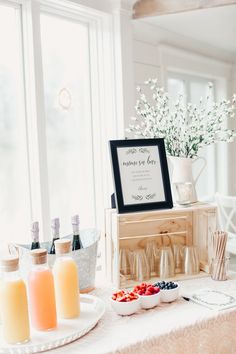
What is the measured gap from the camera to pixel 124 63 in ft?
7.71

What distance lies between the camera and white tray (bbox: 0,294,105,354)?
111 centimetres

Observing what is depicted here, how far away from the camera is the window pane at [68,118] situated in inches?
88.6

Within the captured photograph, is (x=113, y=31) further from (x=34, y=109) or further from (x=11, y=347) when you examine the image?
(x=11, y=347)

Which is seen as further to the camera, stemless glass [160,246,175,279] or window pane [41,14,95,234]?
window pane [41,14,95,234]

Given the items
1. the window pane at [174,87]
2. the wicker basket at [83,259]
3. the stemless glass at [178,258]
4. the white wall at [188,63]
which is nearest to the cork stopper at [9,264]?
the wicker basket at [83,259]

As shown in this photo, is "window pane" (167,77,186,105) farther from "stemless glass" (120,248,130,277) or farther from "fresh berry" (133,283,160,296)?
"fresh berry" (133,283,160,296)

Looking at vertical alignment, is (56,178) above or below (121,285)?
above

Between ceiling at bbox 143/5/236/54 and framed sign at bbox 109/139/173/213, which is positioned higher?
Result: ceiling at bbox 143/5/236/54

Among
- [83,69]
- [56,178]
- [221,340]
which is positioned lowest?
[221,340]

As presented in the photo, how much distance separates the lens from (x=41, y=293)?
118 cm

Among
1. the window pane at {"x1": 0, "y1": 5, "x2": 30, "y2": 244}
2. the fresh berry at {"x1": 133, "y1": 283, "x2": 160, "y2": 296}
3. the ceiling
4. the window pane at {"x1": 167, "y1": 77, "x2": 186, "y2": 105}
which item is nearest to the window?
the window pane at {"x1": 0, "y1": 5, "x2": 30, "y2": 244}

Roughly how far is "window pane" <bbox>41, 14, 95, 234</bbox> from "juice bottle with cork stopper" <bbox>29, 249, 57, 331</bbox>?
1.10 meters

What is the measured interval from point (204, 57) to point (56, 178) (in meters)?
2.14

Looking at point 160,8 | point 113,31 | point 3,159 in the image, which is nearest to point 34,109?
point 3,159
